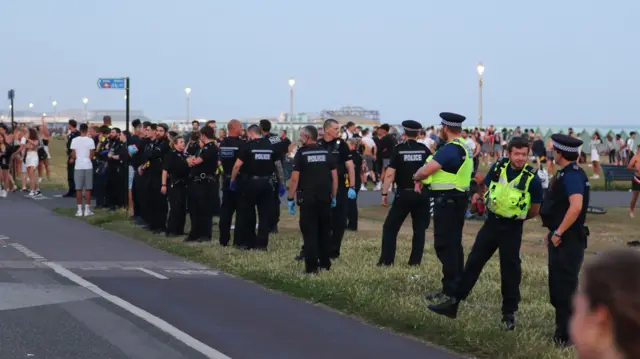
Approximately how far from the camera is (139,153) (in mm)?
18578

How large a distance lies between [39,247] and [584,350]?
13.7 m

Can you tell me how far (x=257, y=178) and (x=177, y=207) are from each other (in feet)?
8.72

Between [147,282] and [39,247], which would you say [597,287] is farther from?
[39,247]

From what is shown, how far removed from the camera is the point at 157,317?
31.4 feet

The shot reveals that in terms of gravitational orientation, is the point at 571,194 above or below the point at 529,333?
above

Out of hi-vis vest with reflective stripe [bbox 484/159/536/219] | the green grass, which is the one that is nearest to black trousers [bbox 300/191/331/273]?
the green grass

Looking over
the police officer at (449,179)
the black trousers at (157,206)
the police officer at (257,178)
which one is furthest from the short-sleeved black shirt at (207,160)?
the police officer at (449,179)

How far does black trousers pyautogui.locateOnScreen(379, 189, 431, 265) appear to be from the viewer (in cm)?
1249

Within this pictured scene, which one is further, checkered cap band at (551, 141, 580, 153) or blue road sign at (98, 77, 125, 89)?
blue road sign at (98, 77, 125, 89)

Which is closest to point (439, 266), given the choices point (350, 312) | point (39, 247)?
point (350, 312)

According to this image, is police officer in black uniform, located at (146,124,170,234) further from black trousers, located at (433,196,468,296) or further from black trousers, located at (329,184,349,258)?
black trousers, located at (433,196,468,296)

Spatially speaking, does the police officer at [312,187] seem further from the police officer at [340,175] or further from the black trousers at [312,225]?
the police officer at [340,175]

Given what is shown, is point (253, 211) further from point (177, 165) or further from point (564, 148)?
point (564, 148)

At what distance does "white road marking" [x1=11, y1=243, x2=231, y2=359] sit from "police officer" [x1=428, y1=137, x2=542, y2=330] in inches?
93.4
